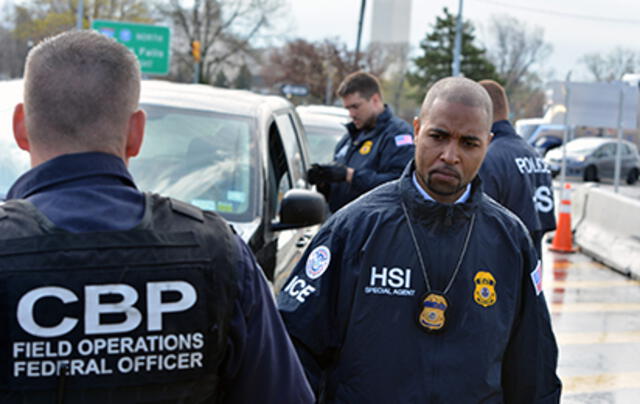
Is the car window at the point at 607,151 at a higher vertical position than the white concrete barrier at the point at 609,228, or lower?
higher

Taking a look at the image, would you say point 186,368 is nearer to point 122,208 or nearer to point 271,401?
point 271,401

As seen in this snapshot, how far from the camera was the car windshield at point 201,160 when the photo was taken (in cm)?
413

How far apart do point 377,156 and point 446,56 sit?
197 feet

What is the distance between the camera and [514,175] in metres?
5.07

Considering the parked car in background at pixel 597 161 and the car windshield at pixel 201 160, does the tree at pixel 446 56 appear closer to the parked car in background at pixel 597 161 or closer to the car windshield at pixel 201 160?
the parked car in background at pixel 597 161

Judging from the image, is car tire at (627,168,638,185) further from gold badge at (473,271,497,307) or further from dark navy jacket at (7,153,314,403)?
dark navy jacket at (7,153,314,403)

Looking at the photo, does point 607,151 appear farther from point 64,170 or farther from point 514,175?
point 64,170

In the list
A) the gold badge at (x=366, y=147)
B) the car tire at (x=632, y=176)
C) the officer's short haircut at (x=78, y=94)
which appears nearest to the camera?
the officer's short haircut at (x=78, y=94)

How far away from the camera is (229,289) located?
1671 millimetres

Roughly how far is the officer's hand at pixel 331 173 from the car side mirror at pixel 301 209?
59.6 inches

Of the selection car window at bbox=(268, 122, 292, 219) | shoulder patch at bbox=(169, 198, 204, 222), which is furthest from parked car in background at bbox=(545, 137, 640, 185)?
shoulder patch at bbox=(169, 198, 204, 222)

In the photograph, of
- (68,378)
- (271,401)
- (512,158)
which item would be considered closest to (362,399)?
(271,401)

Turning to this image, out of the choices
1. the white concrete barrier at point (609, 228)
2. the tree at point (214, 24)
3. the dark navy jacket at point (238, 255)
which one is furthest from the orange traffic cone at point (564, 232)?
the tree at point (214, 24)

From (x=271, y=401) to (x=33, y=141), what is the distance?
0.78 metres
